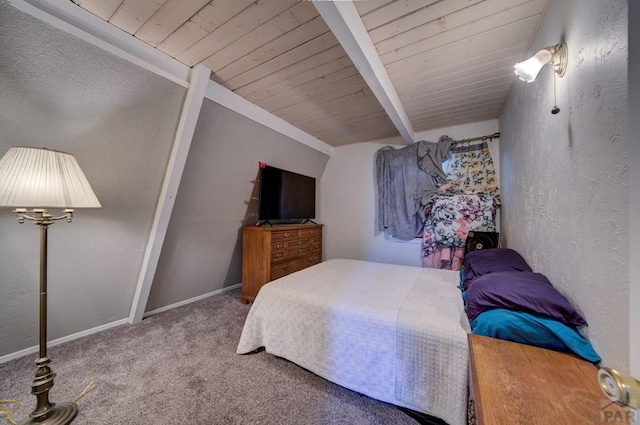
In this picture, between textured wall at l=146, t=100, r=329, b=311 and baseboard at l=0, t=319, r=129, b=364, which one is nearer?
baseboard at l=0, t=319, r=129, b=364

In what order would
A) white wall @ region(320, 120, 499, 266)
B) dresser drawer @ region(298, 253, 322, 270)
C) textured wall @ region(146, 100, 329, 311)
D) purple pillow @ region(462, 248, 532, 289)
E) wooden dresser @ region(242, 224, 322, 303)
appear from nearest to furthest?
purple pillow @ region(462, 248, 532, 289), textured wall @ region(146, 100, 329, 311), wooden dresser @ region(242, 224, 322, 303), dresser drawer @ region(298, 253, 322, 270), white wall @ region(320, 120, 499, 266)

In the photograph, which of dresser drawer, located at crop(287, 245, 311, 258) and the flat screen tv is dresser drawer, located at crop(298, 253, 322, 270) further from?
the flat screen tv

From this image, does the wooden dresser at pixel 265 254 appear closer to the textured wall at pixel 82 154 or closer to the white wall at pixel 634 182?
the textured wall at pixel 82 154

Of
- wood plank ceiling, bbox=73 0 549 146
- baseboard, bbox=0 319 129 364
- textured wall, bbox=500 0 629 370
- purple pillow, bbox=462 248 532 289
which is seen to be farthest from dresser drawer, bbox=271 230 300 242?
textured wall, bbox=500 0 629 370

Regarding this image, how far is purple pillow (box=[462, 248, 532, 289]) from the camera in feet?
4.98

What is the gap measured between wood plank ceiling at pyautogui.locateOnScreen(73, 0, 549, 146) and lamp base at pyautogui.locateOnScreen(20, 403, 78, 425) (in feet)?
7.05

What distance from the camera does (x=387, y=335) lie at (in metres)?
1.27

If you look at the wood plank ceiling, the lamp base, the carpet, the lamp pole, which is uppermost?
the wood plank ceiling

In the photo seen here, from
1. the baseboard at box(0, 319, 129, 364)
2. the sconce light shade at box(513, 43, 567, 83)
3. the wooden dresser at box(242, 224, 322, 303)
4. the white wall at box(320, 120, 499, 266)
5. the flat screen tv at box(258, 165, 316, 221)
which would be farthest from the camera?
the white wall at box(320, 120, 499, 266)

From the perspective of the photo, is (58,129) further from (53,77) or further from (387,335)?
(387,335)

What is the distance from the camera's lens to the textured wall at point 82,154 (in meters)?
1.25

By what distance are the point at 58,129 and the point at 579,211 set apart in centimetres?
275

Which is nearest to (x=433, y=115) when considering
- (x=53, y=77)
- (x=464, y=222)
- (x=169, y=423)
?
(x=464, y=222)

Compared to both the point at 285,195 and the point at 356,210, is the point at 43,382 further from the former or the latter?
the point at 356,210
